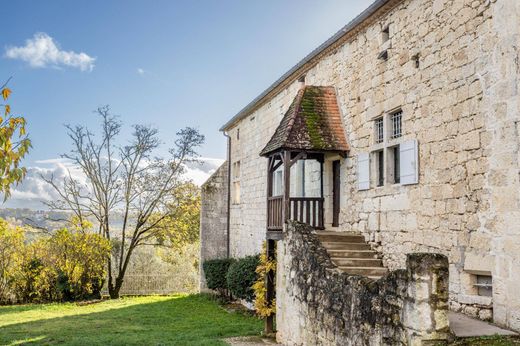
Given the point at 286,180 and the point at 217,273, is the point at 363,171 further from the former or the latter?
the point at 217,273

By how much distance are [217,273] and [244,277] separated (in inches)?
162

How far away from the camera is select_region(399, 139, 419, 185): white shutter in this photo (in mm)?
9148

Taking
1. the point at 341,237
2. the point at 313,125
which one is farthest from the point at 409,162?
the point at 313,125

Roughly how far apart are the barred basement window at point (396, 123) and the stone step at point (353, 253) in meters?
2.36

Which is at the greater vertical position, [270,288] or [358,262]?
[358,262]

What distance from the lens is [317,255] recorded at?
9.13 m

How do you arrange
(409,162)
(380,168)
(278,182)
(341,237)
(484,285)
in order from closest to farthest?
(484,285) → (409,162) → (380,168) → (341,237) → (278,182)

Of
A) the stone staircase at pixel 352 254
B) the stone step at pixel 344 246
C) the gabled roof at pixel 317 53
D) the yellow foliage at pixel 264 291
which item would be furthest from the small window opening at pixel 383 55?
the yellow foliage at pixel 264 291

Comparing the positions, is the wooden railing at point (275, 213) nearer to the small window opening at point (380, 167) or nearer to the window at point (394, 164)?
the small window opening at point (380, 167)

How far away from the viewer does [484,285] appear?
24.9ft

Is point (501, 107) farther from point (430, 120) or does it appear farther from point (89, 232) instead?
point (89, 232)

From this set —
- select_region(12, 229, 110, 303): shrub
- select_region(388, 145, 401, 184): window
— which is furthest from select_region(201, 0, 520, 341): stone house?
select_region(12, 229, 110, 303): shrub

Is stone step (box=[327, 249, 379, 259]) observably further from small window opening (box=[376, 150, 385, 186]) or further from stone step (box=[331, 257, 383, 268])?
small window opening (box=[376, 150, 385, 186])

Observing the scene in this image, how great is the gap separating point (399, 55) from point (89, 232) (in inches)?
648
